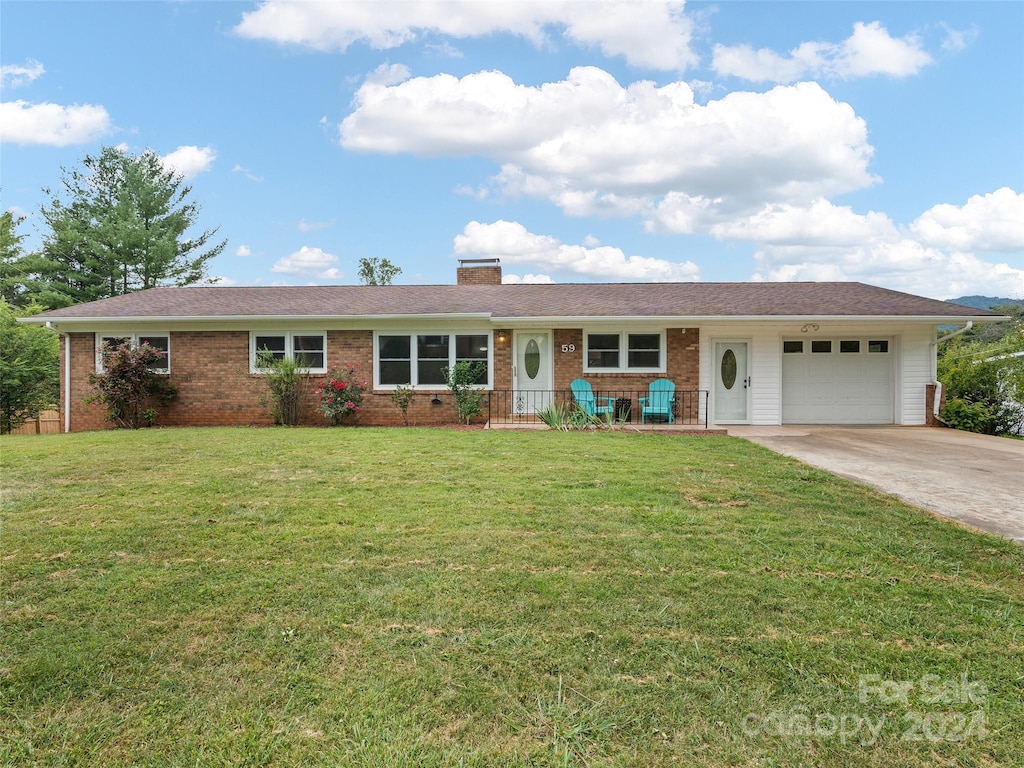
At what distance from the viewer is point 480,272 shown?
60.1 ft

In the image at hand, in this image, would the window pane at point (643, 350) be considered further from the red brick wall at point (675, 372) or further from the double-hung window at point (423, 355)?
the double-hung window at point (423, 355)

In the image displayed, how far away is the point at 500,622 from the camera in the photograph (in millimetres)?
2965

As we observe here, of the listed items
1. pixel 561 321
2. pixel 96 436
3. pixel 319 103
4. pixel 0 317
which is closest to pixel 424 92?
pixel 319 103

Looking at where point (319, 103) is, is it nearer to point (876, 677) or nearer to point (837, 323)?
point (837, 323)

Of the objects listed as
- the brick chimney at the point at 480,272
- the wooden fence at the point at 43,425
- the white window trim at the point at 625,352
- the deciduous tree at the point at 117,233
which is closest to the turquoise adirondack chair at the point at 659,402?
the white window trim at the point at 625,352

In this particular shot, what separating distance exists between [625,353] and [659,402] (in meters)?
1.49

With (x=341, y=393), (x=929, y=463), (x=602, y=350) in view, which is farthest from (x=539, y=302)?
(x=929, y=463)

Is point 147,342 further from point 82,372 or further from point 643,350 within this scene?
point 643,350

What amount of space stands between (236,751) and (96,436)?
1124 cm

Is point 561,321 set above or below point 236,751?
above

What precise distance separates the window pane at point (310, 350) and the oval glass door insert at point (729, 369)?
32.8 ft

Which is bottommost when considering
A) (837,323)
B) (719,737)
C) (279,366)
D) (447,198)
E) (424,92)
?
(719,737)

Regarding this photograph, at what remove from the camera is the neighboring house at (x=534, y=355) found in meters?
13.4

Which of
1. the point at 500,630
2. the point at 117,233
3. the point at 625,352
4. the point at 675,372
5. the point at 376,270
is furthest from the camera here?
the point at 376,270
